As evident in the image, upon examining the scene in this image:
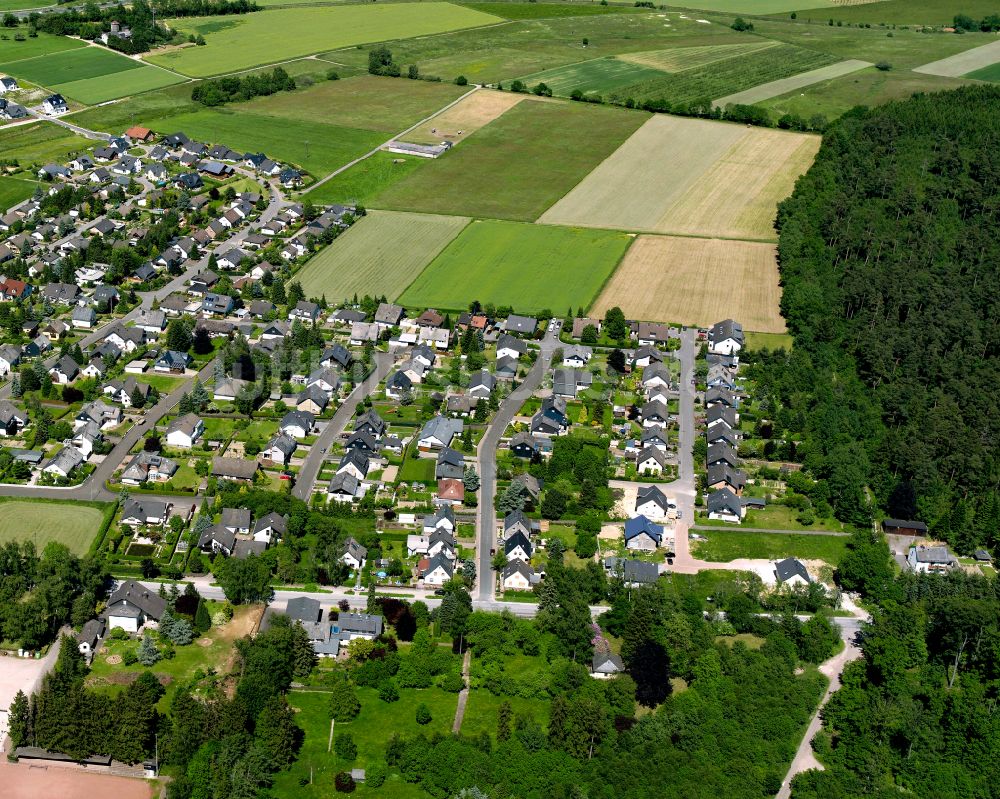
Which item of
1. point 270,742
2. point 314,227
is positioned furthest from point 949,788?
point 314,227

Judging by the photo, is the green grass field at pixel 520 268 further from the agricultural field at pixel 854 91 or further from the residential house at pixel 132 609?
the agricultural field at pixel 854 91

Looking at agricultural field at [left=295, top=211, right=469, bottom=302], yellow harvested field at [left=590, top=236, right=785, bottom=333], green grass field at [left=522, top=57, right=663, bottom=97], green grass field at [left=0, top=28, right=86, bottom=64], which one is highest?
green grass field at [left=0, top=28, right=86, bottom=64]

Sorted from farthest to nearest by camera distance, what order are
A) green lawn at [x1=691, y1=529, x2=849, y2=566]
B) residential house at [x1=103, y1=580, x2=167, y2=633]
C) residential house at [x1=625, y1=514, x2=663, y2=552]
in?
green lawn at [x1=691, y1=529, x2=849, y2=566] < residential house at [x1=625, y1=514, x2=663, y2=552] < residential house at [x1=103, y1=580, x2=167, y2=633]

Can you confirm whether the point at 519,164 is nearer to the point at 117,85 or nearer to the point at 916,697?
the point at 117,85

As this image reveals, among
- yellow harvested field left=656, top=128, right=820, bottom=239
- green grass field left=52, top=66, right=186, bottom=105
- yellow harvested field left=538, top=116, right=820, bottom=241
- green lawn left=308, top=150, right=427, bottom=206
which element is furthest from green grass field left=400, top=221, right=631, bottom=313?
green grass field left=52, top=66, right=186, bottom=105

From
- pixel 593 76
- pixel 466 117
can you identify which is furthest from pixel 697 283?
pixel 593 76

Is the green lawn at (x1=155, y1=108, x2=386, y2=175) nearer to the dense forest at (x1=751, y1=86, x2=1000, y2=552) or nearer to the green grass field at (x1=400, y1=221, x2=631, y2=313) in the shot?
the green grass field at (x1=400, y1=221, x2=631, y2=313)
